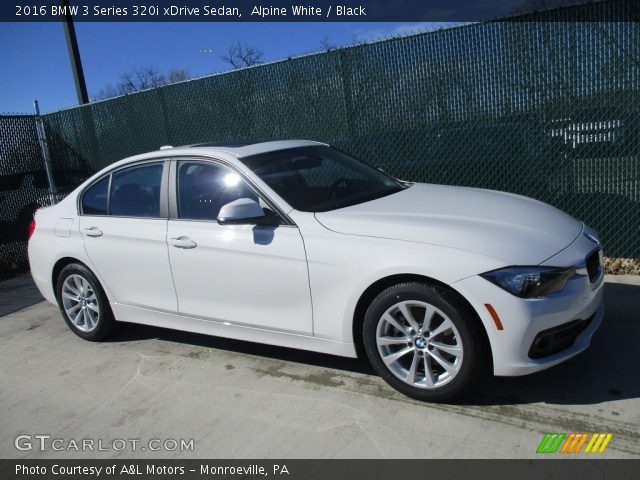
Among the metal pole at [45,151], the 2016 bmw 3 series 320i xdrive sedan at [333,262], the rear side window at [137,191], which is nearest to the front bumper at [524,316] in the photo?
the 2016 bmw 3 series 320i xdrive sedan at [333,262]

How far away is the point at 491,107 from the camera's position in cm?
594

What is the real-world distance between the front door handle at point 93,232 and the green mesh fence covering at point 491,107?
3284mm

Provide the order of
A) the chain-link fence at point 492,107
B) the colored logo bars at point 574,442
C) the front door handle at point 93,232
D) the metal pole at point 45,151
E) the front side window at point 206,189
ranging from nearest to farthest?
the colored logo bars at point 574,442 → the front side window at point 206,189 → the front door handle at point 93,232 → the chain-link fence at point 492,107 → the metal pole at point 45,151

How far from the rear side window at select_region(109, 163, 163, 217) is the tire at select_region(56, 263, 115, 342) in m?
0.67

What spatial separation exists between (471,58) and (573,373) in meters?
3.61

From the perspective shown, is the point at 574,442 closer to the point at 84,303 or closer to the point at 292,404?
the point at 292,404

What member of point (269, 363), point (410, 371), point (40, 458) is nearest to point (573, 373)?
point (410, 371)

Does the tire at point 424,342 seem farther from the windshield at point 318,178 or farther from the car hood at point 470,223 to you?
the windshield at point 318,178

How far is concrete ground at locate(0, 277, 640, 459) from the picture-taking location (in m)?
3.05

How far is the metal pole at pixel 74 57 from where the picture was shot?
34.1 feet

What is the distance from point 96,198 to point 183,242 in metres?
1.32

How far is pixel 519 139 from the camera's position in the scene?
19.1 ft

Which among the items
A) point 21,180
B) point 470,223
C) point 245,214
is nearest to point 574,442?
point 470,223

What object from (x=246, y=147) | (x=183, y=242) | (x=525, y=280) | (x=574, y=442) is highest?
(x=246, y=147)
